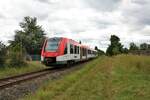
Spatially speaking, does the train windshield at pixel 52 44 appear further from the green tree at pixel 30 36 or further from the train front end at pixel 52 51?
the green tree at pixel 30 36

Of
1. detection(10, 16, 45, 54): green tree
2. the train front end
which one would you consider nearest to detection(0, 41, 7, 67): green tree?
the train front end

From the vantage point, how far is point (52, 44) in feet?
96.3

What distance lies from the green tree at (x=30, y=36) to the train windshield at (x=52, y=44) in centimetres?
6155

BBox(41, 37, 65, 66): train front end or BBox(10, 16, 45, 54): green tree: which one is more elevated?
BBox(10, 16, 45, 54): green tree

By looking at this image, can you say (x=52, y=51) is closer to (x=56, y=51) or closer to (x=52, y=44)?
(x=56, y=51)

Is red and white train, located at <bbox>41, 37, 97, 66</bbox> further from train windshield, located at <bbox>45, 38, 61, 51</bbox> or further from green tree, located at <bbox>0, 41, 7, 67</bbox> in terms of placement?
green tree, located at <bbox>0, 41, 7, 67</bbox>

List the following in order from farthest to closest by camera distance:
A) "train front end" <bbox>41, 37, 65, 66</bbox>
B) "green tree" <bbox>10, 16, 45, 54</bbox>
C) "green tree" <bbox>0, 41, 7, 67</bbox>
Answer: "green tree" <bbox>10, 16, 45, 54</bbox>
"train front end" <bbox>41, 37, 65, 66</bbox>
"green tree" <bbox>0, 41, 7, 67</bbox>

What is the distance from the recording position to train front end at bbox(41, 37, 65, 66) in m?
28.4

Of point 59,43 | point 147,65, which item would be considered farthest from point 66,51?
point 147,65

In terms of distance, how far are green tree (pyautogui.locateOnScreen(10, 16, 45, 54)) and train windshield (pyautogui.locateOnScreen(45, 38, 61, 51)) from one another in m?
61.6

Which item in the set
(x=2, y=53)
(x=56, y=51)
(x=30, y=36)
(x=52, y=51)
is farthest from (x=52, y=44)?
(x=30, y=36)

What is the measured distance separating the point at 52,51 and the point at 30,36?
75.4 metres

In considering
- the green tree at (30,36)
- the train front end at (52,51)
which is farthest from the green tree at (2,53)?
the green tree at (30,36)

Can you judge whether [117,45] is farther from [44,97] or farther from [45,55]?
[44,97]
